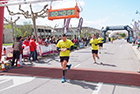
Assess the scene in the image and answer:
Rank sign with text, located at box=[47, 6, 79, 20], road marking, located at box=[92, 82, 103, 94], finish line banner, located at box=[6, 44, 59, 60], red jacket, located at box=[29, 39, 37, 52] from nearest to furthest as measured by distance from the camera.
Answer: road marking, located at box=[92, 82, 103, 94], red jacket, located at box=[29, 39, 37, 52], finish line banner, located at box=[6, 44, 59, 60], sign with text, located at box=[47, 6, 79, 20]

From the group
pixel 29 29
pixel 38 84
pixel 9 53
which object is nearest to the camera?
pixel 38 84

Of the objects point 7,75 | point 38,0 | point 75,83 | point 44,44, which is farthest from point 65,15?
point 75,83

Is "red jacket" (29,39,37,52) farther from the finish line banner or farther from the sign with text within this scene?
the sign with text

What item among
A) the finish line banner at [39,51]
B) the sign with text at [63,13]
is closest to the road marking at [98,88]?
the finish line banner at [39,51]

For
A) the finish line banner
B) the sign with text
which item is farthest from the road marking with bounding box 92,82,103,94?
the sign with text

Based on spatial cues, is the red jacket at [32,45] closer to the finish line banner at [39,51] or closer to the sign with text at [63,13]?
the finish line banner at [39,51]

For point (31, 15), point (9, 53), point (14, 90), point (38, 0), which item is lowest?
point (14, 90)

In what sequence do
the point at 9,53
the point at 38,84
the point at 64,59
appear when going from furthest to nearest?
the point at 9,53
the point at 64,59
the point at 38,84

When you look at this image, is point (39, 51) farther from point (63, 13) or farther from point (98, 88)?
point (98, 88)

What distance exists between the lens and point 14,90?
4953 millimetres

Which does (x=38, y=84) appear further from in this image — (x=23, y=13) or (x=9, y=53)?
(x=23, y=13)

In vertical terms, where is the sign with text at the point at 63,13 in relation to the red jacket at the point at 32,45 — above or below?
above

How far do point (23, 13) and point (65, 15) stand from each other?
5.79 metres

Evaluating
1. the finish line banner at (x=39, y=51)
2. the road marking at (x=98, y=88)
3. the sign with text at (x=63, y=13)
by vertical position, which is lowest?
the road marking at (x=98, y=88)
